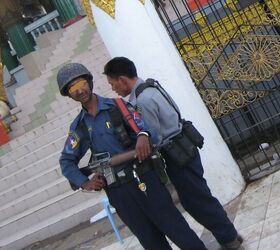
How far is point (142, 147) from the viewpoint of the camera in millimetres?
3035

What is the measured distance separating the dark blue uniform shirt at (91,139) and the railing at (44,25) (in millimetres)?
12295

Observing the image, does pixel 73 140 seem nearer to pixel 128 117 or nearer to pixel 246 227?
pixel 128 117

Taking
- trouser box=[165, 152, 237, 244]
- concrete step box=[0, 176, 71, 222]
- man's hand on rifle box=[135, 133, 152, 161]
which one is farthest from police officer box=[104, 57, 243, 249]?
concrete step box=[0, 176, 71, 222]

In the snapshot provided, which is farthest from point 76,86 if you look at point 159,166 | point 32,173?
point 32,173

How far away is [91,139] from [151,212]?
0.60m

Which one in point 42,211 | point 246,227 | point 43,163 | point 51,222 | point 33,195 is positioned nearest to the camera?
point 246,227

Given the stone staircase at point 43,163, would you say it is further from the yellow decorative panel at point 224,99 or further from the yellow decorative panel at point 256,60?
the yellow decorative panel at point 256,60

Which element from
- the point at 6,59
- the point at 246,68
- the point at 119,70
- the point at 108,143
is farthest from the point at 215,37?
the point at 6,59

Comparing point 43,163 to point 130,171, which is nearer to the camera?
point 130,171

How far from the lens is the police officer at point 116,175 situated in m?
3.15

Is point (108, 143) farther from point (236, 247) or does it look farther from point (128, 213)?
point (236, 247)

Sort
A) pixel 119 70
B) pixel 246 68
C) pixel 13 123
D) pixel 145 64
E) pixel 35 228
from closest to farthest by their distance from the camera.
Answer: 1. pixel 119 70
2. pixel 145 64
3. pixel 246 68
4. pixel 35 228
5. pixel 13 123

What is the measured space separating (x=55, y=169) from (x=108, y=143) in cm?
505

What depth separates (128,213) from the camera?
3.25m
